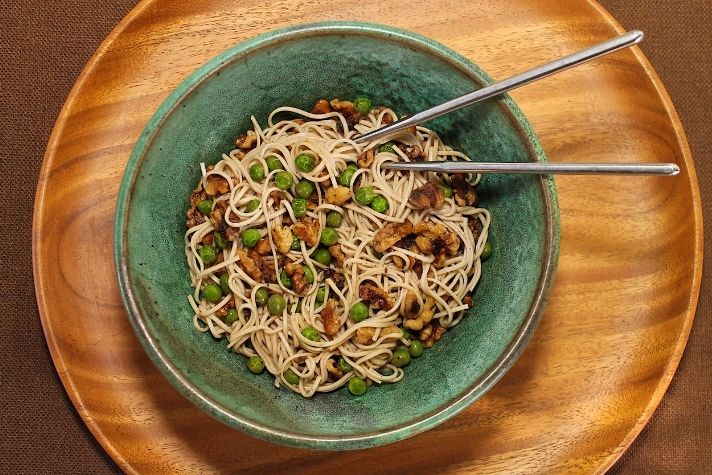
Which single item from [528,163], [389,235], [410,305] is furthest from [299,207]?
[528,163]

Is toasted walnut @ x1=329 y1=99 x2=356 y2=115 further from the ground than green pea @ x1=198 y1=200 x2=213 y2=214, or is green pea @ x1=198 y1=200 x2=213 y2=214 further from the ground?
toasted walnut @ x1=329 y1=99 x2=356 y2=115

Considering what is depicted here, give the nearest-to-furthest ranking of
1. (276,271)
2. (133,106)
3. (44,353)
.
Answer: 1. (276,271)
2. (133,106)
3. (44,353)

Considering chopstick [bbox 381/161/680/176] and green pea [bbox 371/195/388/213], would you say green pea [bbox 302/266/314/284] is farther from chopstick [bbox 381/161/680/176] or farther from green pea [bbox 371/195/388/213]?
chopstick [bbox 381/161/680/176]

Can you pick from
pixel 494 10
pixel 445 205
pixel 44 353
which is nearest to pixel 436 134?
pixel 445 205

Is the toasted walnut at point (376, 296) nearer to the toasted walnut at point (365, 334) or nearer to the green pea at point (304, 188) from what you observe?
the toasted walnut at point (365, 334)

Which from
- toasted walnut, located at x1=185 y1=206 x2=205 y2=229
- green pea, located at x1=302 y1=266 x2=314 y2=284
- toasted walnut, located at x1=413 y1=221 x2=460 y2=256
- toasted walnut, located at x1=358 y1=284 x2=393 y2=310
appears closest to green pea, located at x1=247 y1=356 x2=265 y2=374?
green pea, located at x1=302 y1=266 x2=314 y2=284

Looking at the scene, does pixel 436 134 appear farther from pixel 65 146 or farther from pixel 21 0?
pixel 21 0
